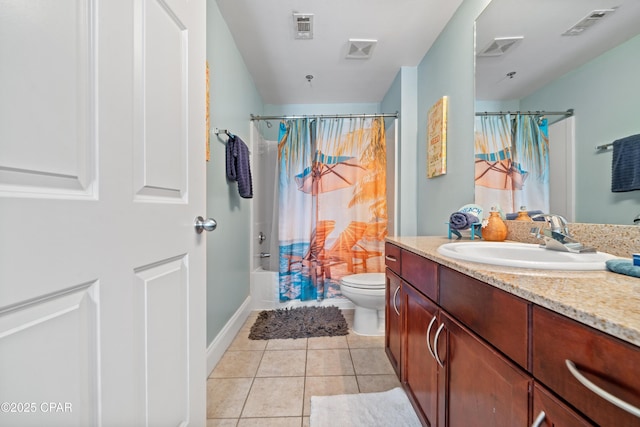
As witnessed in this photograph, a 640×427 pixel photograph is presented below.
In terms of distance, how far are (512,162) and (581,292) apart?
0.94 meters

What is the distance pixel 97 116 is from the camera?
491mm

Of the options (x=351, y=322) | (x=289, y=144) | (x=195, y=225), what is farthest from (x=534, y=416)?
(x=289, y=144)

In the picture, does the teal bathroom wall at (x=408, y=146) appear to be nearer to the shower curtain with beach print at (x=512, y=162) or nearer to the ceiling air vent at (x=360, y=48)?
the ceiling air vent at (x=360, y=48)

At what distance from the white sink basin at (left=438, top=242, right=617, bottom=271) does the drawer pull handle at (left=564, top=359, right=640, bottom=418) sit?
0.99 feet

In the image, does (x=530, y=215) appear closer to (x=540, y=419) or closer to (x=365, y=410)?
(x=540, y=419)

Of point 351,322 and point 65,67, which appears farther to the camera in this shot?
point 351,322

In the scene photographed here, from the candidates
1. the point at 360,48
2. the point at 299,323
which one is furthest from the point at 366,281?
the point at 360,48

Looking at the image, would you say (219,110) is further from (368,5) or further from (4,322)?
(4,322)

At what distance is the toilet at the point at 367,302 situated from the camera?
1812mm

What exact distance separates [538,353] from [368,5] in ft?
6.35

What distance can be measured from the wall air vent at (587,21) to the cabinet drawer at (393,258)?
3.62ft

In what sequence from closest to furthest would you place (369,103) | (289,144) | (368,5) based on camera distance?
(368,5) → (289,144) → (369,103)

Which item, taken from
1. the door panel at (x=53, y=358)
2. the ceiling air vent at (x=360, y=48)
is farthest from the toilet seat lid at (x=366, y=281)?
the ceiling air vent at (x=360, y=48)

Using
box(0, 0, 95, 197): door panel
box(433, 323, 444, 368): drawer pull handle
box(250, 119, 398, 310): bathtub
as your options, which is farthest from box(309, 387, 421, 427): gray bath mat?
box(0, 0, 95, 197): door panel
